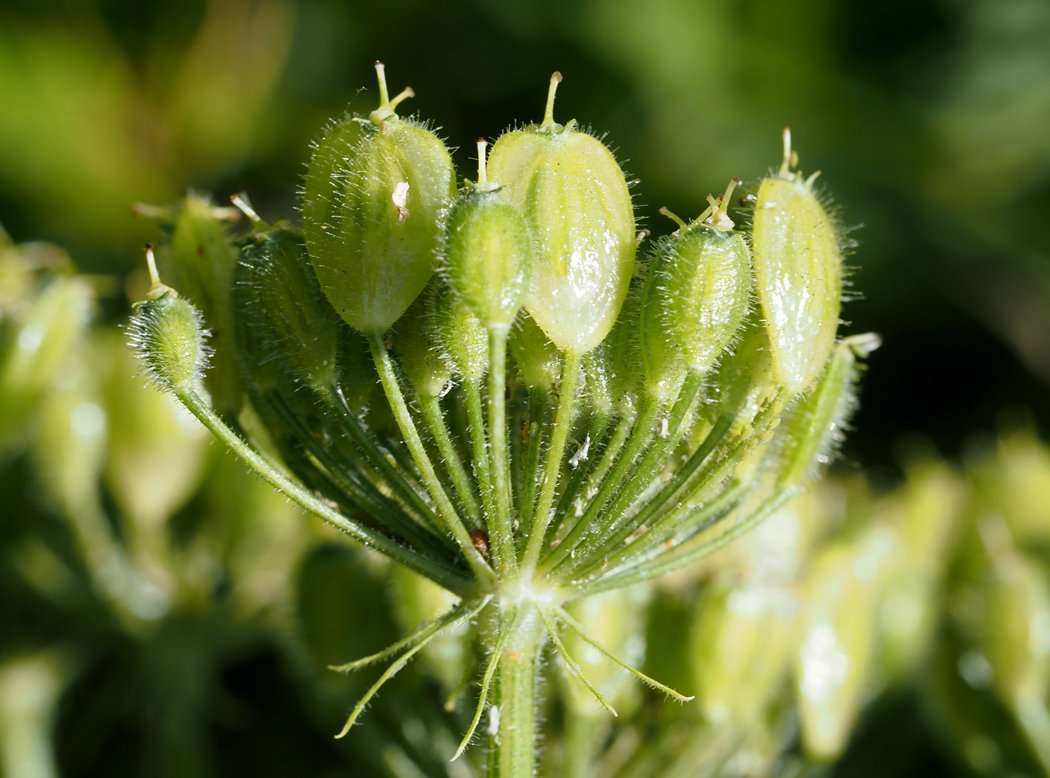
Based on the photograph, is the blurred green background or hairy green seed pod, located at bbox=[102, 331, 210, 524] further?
the blurred green background

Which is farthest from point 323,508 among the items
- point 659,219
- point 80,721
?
point 659,219

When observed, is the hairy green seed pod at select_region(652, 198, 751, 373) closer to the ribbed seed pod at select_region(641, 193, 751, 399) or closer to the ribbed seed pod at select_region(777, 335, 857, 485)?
the ribbed seed pod at select_region(641, 193, 751, 399)

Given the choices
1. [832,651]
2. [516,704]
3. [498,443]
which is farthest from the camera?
[832,651]

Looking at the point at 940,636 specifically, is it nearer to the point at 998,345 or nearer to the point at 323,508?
the point at 323,508

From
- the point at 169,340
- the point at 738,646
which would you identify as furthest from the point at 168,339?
the point at 738,646

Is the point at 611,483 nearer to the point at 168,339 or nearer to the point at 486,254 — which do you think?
the point at 486,254

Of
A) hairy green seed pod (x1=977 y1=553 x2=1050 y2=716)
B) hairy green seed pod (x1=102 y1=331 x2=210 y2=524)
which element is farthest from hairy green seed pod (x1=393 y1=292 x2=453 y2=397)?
hairy green seed pod (x1=977 y1=553 x2=1050 y2=716)

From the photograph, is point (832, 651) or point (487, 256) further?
point (832, 651)
